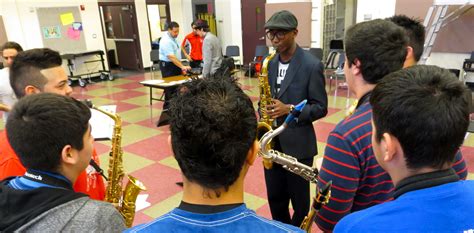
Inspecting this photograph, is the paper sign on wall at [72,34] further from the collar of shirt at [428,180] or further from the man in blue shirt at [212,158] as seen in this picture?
the collar of shirt at [428,180]

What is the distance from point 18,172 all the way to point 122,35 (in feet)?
38.9

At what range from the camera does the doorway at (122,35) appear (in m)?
12.0

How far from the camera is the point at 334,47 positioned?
9.12 metres

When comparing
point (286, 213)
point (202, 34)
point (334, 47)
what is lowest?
point (286, 213)

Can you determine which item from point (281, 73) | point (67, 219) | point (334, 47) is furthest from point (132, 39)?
point (67, 219)

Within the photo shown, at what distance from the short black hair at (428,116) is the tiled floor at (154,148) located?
2.43ft

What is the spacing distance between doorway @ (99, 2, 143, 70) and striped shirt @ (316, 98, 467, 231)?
11.7 meters

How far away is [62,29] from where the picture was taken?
1023 cm

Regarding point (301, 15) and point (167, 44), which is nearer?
point (167, 44)

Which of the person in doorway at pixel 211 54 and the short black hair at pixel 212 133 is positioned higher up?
the short black hair at pixel 212 133

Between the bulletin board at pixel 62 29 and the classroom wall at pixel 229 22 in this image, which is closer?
the bulletin board at pixel 62 29

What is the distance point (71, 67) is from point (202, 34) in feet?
18.2

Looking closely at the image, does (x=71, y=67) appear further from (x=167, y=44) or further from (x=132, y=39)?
(x=167, y=44)

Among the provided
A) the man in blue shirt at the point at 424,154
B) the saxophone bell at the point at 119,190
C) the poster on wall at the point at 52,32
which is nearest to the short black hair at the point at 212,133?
the man in blue shirt at the point at 424,154
